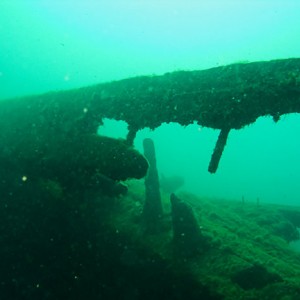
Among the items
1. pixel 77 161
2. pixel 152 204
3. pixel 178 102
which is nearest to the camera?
pixel 178 102

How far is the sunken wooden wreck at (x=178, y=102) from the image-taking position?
766cm

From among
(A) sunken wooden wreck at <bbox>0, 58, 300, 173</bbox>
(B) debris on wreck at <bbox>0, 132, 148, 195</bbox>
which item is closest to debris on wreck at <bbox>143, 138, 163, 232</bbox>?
(B) debris on wreck at <bbox>0, 132, 148, 195</bbox>

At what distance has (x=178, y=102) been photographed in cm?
922

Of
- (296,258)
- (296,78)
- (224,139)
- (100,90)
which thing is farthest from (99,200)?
(296,78)

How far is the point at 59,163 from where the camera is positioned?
37.6 ft

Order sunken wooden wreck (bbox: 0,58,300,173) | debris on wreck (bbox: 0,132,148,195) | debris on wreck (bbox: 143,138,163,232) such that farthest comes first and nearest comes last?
debris on wreck (bbox: 143,138,163,232)
debris on wreck (bbox: 0,132,148,195)
sunken wooden wreck (bbox: 0,58,300,173)

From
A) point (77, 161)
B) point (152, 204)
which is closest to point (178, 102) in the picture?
point (77, 161)

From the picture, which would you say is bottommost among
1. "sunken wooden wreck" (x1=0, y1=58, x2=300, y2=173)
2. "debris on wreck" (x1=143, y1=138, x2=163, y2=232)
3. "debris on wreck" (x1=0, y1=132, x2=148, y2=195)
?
"debris on wreck" (x1=143, y1=138, x2=163, y2=232)

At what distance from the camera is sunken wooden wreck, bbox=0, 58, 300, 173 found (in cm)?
766

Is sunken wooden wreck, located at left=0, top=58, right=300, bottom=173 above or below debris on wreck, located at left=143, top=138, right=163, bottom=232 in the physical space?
above

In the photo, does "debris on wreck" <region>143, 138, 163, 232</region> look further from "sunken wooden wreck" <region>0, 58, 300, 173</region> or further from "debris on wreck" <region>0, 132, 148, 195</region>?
"sunken wooden wreck" <region>0, 58, 300, 173</region>

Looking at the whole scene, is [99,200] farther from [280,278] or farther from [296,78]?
[296,78]

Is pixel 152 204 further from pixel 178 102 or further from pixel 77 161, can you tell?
pixel 178 102

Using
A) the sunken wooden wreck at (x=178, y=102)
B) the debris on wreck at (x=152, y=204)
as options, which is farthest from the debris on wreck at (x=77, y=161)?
the debris on wreck at (x=152, y=204)
